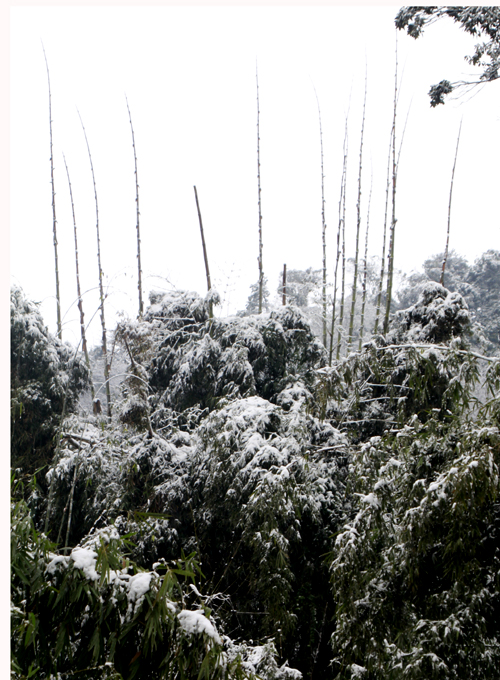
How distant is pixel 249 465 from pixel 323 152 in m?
3.89

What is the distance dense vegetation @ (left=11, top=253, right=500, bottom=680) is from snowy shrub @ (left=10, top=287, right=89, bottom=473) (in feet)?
0.06

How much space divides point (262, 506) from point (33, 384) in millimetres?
3286

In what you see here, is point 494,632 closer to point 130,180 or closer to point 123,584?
point 123,584

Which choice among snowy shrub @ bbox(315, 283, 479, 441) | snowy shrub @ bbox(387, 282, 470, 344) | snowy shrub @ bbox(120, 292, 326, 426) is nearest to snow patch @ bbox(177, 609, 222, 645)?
snowy shrub @ bbox(315, 283, 479, 441)

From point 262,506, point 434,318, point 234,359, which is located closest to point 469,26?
point 434,318

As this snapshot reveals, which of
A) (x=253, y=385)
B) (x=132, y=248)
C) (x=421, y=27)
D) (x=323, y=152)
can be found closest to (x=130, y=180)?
(x=132, y=248)

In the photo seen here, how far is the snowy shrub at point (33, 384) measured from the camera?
524cm

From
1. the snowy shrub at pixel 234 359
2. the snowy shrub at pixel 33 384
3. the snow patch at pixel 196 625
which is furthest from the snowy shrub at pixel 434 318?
the snowy shrub at pixel 33 384

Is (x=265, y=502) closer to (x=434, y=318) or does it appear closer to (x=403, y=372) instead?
(x=403, y=372)

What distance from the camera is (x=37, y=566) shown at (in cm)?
136

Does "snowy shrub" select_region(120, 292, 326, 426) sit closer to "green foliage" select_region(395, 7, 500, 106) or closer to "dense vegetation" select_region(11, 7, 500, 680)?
"dense vegetation" select_region(11, 7, 500, 680)

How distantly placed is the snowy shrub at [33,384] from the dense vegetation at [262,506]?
2cm

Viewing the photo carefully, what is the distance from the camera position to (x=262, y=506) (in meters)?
3.05

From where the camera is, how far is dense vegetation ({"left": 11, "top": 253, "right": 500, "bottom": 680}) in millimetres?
1380
